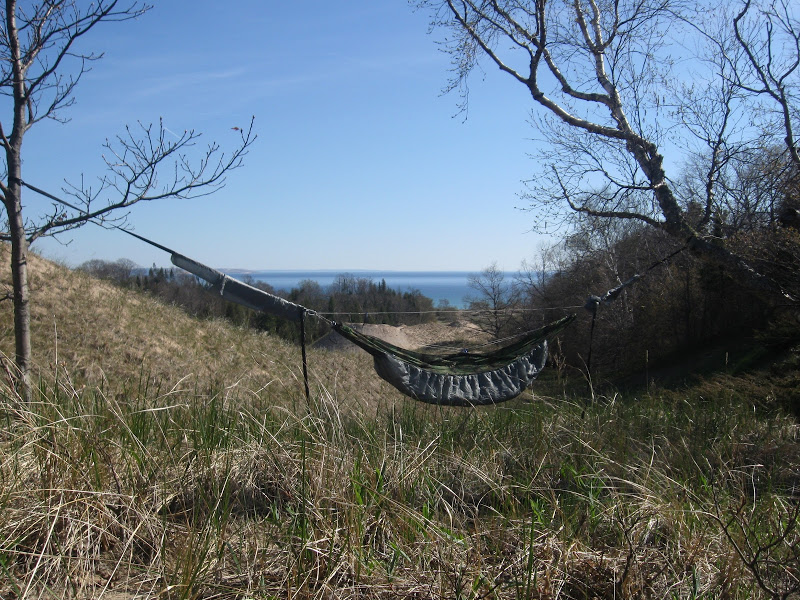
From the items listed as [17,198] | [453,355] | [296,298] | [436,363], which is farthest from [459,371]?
[296,298]

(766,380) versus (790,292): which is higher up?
(790,292)

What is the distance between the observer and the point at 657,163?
30.2ft

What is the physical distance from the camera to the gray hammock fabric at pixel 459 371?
197 inches

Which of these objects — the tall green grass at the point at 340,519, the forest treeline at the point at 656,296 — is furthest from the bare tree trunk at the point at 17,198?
the forest treeline at the point at 656,296

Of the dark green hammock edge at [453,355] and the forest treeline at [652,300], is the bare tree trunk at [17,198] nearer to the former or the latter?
the dark green hammock edge at [453,355]

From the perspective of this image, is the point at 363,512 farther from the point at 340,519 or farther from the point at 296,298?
the point at 296,298

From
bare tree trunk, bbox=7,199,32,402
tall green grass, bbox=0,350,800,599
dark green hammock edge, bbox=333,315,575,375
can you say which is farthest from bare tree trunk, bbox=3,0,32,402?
dark green hammock edge, bbox=333,315,575,375

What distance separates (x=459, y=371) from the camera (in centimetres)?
534

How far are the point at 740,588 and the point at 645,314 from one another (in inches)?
714

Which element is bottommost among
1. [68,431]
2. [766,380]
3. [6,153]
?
[766,380]

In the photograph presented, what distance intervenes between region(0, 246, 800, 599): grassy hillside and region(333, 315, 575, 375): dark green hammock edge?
4.09 ft

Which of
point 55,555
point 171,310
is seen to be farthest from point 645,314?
point 55,555

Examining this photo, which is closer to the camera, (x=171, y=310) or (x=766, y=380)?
(x=766, y=380)

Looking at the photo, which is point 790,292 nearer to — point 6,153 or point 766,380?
point 766,380
